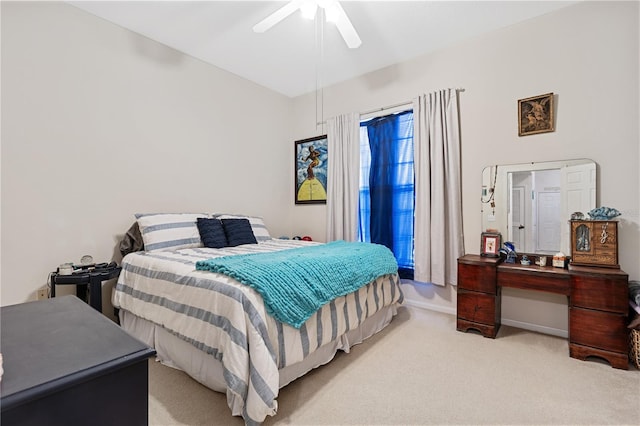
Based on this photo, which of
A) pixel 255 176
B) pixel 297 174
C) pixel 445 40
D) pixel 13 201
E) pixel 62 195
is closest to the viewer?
pixel 13 201

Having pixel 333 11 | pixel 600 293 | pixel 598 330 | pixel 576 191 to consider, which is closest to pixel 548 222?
pixel 576 191

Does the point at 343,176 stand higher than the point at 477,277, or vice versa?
the point at 343,176

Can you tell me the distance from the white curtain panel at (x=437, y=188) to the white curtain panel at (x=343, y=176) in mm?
751

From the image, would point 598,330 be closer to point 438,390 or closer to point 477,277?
point 477,277

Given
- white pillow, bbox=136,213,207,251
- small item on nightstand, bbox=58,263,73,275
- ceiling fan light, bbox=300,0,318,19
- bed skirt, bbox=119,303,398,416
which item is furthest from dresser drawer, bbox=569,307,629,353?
small item on nightstand, bbox=58,263,73,275

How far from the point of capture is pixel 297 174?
438 cm

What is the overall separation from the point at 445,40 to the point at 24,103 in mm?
3651

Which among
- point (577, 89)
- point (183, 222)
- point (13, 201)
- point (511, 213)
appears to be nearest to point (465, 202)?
point (511, 213)

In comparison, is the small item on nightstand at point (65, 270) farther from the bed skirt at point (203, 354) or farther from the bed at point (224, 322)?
the bed skirt at point (203, 354)

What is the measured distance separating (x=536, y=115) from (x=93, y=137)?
3.83m

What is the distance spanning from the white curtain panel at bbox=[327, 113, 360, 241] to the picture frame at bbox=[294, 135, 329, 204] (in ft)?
0.48

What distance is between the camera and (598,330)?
2.04m

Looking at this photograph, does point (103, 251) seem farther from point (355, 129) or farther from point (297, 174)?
point (355, 129)

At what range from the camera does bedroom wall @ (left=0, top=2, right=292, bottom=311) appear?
221 cm
